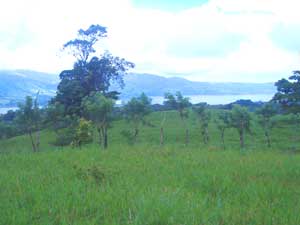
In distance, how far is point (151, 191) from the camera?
5.87m

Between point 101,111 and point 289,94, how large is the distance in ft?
77.6

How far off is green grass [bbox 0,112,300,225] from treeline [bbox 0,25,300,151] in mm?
6645

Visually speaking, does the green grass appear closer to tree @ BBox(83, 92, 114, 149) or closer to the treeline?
the treeline

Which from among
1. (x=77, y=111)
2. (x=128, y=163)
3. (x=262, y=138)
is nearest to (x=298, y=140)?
(x=262, y=138)

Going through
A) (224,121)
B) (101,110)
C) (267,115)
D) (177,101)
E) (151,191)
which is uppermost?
(177,101)

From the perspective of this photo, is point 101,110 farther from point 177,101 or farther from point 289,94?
point 289,94

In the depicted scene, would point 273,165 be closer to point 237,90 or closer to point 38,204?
point 38,204

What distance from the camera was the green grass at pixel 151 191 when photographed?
4676 mm

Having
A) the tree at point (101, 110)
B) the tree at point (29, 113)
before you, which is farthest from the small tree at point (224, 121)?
the tree at point (29, 113)

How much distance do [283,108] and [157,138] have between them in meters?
15.0

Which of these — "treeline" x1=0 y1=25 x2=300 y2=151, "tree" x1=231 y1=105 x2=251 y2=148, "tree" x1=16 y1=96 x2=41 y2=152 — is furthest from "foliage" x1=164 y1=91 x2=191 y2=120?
"tree" x1=16 y1=96 x2=41 y2=152

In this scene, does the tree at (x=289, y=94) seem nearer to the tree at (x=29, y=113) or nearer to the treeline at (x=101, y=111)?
the treeline at (x=101, y=111)

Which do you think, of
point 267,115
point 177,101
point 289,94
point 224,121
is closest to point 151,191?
point 177,101

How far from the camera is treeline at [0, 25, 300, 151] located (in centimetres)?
2480
